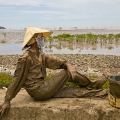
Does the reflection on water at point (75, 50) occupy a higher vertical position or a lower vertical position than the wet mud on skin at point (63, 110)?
lower

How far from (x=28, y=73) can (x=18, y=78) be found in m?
0.18

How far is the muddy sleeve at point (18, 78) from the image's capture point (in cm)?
369

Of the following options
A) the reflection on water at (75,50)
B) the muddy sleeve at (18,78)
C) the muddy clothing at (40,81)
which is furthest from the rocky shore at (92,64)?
the muddy sleeve at (18,78)

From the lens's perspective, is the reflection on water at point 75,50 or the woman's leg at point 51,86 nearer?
the woman's leg at point 51,86

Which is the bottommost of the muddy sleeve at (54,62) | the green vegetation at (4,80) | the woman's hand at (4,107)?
the green vegetation at (4,80)

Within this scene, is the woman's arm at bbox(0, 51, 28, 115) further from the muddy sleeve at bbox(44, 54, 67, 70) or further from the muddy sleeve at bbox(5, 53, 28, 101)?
the muddy sleeve at bbox(44, 54, 67, 70)

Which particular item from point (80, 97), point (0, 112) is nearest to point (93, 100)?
point (80, 97)

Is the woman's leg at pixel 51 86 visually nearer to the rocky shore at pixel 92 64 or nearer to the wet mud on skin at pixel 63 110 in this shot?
the wet mud on skin at pixel 63 110

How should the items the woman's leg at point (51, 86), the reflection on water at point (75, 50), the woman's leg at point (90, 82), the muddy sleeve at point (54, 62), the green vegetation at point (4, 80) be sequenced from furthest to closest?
the reflection on water at point (75, 50) < the green vegetation at point (4, 80) < the muddy sleeve at point (54, 62) < the woman's leg at point (90, 82) < the woman's leg at point (51, 86)

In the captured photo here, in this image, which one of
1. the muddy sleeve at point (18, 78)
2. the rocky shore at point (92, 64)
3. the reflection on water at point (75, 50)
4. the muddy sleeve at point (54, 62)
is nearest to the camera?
the muddy sleeve at point (18, 78)

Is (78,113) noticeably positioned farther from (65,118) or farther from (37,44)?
(37,44)

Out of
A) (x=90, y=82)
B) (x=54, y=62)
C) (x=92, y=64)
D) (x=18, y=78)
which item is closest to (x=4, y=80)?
(x=54, y=62)

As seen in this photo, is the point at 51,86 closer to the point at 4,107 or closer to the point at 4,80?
the point at 4,107

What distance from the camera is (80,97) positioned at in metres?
4.09
